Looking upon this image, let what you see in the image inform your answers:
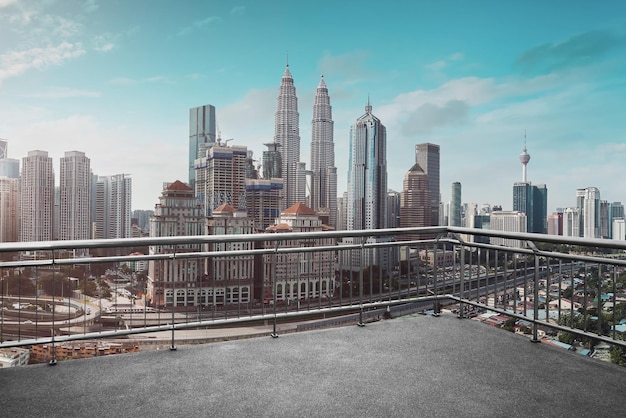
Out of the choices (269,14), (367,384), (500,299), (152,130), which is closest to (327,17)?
(269,14)

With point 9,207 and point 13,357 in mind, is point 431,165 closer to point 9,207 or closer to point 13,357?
point 9,207

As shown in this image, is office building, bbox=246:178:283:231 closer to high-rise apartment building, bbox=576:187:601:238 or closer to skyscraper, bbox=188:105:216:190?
skyscraper, bbox=188:105:216:190

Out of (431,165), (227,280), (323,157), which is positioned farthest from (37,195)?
(431,165)

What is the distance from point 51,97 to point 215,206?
7.44 meters

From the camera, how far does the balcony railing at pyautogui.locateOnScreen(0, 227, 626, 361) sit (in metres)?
3.07

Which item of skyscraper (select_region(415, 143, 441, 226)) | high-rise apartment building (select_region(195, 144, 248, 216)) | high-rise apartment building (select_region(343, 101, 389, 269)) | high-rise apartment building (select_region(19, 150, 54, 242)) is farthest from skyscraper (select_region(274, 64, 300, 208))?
high-rise apartment building (select_region(19, 150, 54, 242))

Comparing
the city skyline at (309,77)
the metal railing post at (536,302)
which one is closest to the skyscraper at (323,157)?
the city skyline at (309,77)

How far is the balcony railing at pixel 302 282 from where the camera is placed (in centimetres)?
307

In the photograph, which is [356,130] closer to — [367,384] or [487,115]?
[487,115]

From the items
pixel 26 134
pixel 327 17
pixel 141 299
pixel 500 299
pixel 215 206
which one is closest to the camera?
pixel 141 299

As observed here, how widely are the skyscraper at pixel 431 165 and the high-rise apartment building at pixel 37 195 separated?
12829 mm

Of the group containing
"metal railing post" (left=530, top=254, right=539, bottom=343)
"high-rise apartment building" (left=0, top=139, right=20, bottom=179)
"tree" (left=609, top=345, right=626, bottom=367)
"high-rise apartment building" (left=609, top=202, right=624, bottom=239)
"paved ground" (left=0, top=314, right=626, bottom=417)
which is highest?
"high-rise apartment building" (left=0, top=139, right=20, bottom=179)

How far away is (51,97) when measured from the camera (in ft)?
48.0

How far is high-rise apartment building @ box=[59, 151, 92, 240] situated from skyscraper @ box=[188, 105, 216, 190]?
19.9ft
